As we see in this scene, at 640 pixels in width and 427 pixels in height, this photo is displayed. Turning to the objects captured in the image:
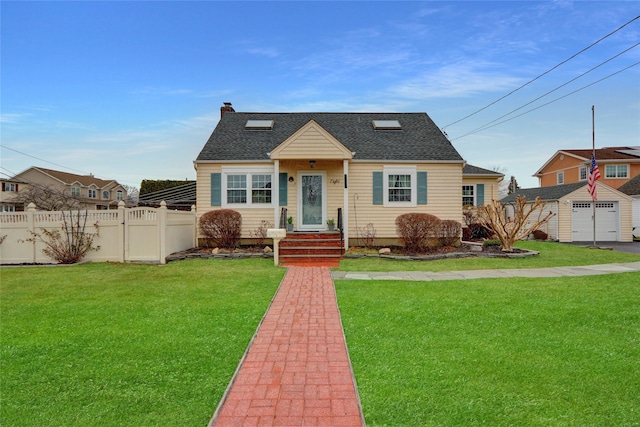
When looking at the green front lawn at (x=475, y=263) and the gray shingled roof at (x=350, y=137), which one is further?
the gray shingled roof at (x=350, y=137)

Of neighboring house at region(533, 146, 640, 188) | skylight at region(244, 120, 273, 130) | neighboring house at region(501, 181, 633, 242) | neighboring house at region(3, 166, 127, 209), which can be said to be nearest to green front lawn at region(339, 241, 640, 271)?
skylight at region(244, 120, 273, 130)

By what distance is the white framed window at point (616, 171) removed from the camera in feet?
99.7

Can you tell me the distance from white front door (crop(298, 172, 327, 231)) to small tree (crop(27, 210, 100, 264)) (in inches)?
293

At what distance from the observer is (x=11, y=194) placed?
132ft

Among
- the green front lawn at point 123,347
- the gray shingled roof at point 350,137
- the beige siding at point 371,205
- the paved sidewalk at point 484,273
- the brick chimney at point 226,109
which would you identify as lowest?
the green front lawn at point 123,347

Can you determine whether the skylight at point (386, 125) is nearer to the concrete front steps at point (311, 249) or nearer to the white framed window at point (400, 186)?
the white framed window at point (400, 186)

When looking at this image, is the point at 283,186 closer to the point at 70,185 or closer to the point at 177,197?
the point at 177,197

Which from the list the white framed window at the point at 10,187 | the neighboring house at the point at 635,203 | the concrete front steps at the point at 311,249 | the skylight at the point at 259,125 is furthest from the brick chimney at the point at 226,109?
the white framed window at the point at 10,187

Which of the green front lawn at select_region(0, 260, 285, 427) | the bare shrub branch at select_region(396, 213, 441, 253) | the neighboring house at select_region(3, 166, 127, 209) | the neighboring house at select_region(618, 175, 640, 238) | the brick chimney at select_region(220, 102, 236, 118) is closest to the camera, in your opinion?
the green front lawn at select_region(0, 260, 285, 427)

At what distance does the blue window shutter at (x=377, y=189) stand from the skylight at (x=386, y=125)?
3.12 m

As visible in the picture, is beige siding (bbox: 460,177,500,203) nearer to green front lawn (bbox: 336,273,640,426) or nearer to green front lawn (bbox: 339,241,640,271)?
green front lawn (bbox: 339,241,640,271)

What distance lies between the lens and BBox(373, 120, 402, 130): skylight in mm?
16752

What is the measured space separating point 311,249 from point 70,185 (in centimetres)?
4339

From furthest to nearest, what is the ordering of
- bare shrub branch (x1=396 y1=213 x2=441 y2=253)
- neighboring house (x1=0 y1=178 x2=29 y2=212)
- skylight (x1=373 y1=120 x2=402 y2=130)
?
neighboring house (x1=0 y1=178 x2=29 y2=212)
skylight (x1=373 y1=120 x2=402 y2=130)
bare shrub branch (x1=396 y1=213 x2=441 y2=253)
